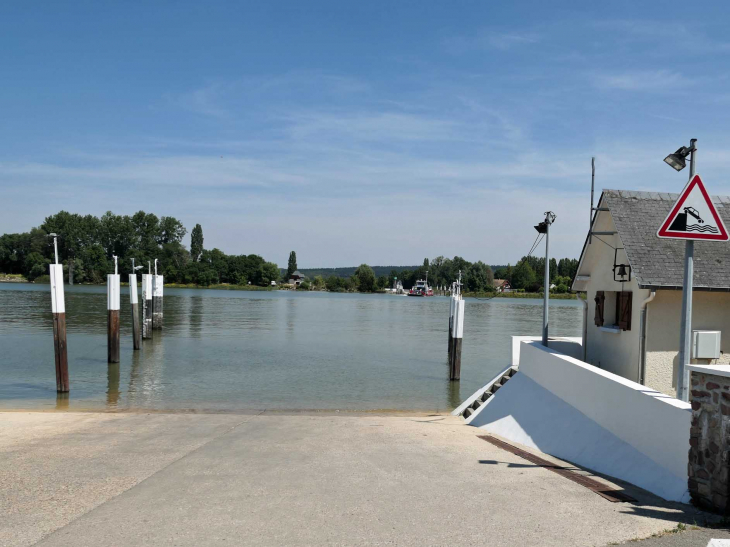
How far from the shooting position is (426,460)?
8102 mm

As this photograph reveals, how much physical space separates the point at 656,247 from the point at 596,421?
13.4 feet

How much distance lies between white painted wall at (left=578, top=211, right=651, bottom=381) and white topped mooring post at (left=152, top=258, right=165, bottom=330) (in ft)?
123

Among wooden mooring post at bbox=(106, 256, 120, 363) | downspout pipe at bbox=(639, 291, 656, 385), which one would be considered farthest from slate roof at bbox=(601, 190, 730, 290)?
wooden mooring post at bbox=(106, 256, 120, 363)

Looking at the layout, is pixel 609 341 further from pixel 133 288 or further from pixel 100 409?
pixel 133 288

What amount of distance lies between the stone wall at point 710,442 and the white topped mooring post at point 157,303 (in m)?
43.8

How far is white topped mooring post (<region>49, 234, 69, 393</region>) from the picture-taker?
18859 mm

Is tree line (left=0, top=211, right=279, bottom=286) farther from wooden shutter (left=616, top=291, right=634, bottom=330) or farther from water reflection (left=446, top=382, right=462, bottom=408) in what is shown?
wooden shutter (left=616, top=291, right=634, bottom=330)

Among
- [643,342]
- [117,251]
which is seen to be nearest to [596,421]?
[643,342]

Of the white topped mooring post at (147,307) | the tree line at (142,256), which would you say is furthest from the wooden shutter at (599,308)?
the tree line at (142,256)

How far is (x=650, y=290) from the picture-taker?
10953 millimetres

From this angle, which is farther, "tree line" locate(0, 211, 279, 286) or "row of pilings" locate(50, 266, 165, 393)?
"tree line" locate(0, 211, 279, 286)

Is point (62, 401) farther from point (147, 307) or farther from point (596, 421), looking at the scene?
point (147, 307)

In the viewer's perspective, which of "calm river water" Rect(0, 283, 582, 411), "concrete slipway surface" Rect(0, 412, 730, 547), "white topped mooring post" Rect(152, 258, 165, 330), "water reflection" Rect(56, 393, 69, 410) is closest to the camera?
"concrete slipway surface" Rect(0, 412, 730, 547)

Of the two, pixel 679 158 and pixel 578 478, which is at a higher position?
pixel 679 158
